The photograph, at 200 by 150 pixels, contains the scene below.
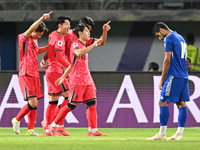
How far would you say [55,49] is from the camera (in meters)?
7.84

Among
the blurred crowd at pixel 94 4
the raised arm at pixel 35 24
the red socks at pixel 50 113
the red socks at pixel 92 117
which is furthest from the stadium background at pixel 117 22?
the red socks at pixel 92 117

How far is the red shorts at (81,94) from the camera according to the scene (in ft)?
23.6

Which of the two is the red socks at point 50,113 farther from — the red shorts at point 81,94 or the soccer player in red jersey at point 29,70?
the red shorts at point 81,94

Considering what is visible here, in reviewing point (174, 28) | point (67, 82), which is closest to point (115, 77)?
point (67, 82)

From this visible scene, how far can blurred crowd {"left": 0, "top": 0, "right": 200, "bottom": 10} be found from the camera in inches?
609

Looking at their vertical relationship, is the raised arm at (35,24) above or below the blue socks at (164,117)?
above

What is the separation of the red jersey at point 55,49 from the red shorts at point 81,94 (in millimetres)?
859

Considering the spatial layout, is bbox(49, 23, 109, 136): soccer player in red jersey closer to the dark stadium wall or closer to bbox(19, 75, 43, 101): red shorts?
bbox(19, 75, 43, 101): red shorts

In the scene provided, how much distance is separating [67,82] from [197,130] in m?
3.09

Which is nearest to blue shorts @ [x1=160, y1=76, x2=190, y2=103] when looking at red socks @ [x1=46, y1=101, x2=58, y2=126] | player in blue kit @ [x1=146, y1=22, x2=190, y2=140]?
player in blue kit @ [x1=146, y1=22, x2=190, y2=140]

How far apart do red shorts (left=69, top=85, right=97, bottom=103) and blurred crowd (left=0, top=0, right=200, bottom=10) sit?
8.72 meters

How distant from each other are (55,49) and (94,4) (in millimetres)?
8100

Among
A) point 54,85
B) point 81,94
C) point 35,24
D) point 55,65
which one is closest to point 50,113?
point 54,85

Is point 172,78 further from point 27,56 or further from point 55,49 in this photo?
point 27,56
